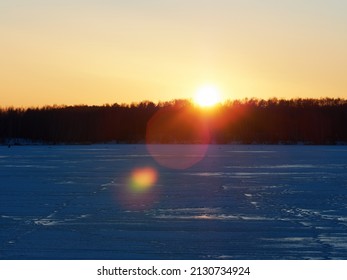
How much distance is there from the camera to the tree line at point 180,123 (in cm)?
10294

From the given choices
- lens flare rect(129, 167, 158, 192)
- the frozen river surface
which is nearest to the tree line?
lens flare rect(129, 167, 158, 192)

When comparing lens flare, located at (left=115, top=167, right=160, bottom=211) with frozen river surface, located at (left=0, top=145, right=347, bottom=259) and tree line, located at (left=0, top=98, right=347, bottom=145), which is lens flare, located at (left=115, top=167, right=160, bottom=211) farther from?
tree line, located at (left=0, top=98, right=347, bottom=145)

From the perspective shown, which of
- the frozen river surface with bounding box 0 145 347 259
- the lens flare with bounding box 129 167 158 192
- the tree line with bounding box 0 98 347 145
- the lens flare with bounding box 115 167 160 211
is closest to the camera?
the frozen river surface with bounding box 0 145 347 259

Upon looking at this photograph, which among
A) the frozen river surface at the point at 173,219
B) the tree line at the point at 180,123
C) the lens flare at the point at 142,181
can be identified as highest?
the tree line at the point at 180,123

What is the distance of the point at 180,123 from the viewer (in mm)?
116750

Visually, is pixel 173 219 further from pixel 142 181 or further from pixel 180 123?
pixel 180 123

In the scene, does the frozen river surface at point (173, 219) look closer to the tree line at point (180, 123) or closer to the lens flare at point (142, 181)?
the lens flare at point (142, 181)

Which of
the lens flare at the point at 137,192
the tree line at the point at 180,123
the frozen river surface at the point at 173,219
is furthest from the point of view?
the tree line at the point at 180,123

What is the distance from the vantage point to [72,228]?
949cm

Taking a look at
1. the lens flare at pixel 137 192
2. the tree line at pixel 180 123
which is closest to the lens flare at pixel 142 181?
the lens flare at pixel 137 192

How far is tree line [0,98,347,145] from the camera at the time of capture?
103 meters
